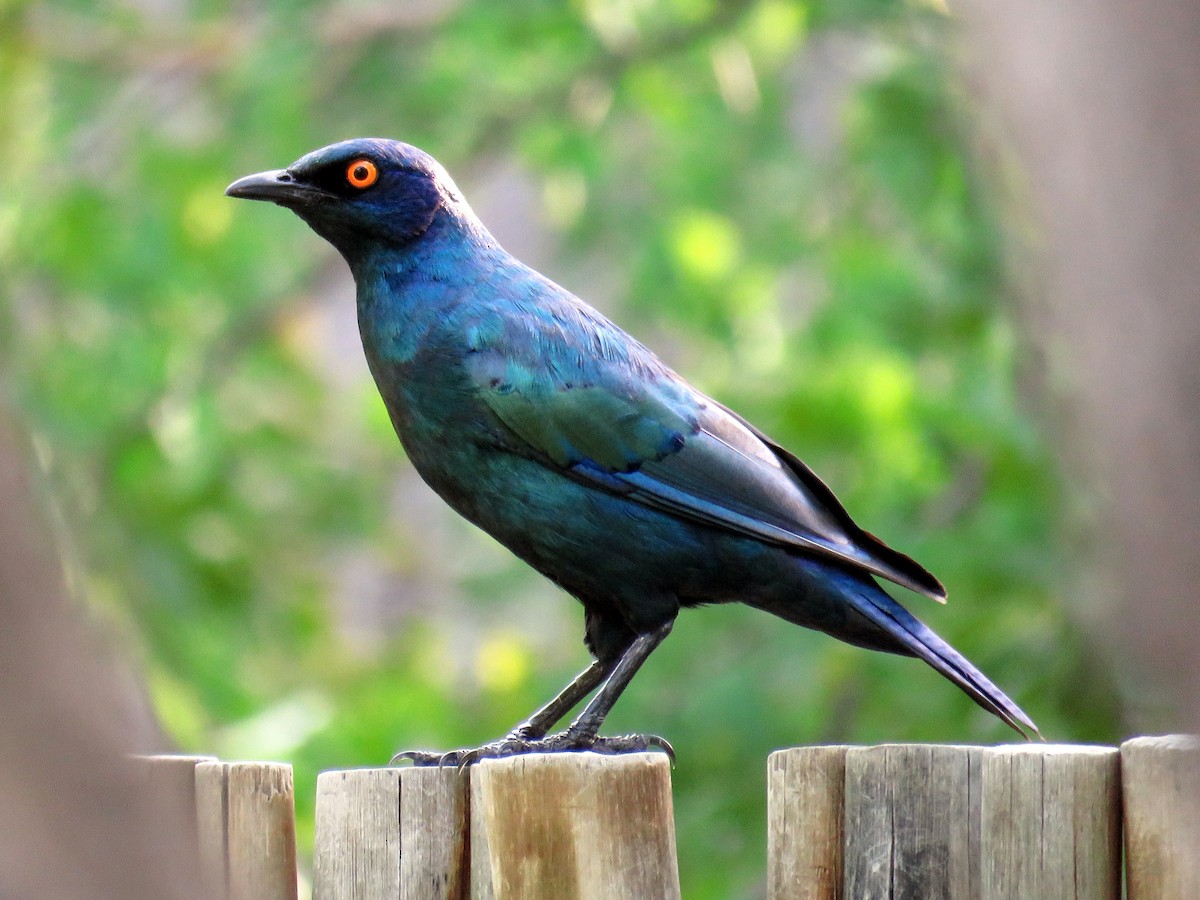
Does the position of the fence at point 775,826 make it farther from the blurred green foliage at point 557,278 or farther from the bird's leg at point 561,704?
the blurred green foliage at point 557,278

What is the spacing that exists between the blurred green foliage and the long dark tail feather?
98.8 inches

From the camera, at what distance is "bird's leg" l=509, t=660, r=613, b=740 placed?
4.08 metres

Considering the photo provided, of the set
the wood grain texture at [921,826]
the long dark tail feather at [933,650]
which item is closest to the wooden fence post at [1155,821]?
the wood grain texture at [921,826]

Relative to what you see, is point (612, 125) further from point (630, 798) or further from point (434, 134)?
point (630, 798)

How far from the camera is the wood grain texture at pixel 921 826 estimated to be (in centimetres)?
274

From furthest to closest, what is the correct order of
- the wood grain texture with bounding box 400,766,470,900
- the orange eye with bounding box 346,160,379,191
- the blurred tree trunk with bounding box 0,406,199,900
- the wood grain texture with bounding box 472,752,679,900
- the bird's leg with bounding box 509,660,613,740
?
1. the orange eye with bounding box 346,160,379,191
2. the bird's leg with bounding box 509,660,613,740
3. the wood grain texture with bounding box 400,766,470,900
4. the wood grain texture with bounding box 472,752,679,900
5. the blurred tree trunk with bounding box 0,406,199,900

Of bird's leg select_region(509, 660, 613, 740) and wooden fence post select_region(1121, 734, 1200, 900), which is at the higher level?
bird's leg select_region(509, 660, 613, 740)

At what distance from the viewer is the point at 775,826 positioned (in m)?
2.91

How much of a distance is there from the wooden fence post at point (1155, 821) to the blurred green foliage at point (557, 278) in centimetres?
357

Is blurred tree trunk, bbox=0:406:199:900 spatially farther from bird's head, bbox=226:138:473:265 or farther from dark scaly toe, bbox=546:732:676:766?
bird's head, bbox=226:138:473:265

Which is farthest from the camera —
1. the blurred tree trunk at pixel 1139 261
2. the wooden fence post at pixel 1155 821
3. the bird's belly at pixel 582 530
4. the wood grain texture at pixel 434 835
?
the bird's belly at pixel 582 530

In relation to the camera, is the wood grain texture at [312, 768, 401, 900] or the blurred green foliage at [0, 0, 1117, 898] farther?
the blurred green foliage at [0, 0, 1117, 898]

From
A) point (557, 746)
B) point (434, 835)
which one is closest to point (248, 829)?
point (434, 835)

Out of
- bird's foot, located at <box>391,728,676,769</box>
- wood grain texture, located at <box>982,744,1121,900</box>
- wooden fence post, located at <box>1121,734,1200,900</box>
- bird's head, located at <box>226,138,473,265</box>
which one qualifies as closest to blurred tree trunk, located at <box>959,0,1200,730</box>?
wooden fence post, located at <box>1121,734,1200,900</box>
